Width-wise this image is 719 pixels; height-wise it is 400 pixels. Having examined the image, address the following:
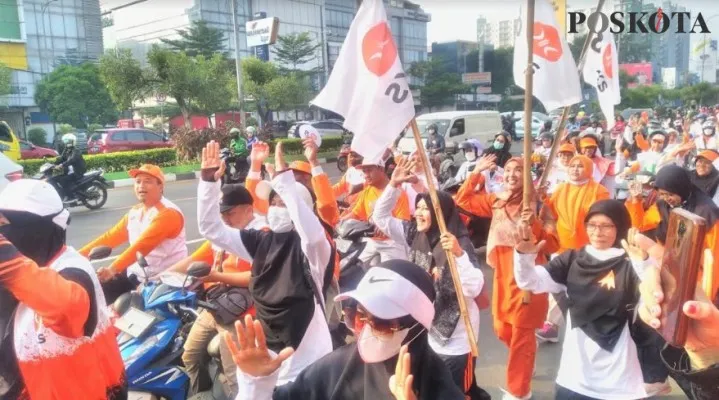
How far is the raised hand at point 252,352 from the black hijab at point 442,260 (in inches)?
56.1

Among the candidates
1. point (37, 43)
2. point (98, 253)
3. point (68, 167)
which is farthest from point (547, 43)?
point (37, 43)

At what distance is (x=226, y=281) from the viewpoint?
328 cm

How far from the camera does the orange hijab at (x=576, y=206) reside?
4633 mm

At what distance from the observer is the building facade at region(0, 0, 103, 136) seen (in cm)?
3919

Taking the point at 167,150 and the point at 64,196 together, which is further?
the point at 167,150

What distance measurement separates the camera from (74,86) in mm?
36688

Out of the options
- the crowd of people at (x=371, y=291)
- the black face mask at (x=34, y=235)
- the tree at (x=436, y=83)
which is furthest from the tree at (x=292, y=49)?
the black face mask at (x=34, y=235)

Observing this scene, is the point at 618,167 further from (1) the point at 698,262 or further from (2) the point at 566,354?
(1) the point at 698,262

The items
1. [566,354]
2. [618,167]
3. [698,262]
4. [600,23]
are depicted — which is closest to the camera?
[698,262]

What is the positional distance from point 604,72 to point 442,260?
1996 millimetres

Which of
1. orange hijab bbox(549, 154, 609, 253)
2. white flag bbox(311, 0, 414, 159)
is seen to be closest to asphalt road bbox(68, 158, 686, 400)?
orange hijab bbox(549, 154, 609, 253)

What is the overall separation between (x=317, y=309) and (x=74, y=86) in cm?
3832

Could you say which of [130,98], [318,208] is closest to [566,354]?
[318,208]

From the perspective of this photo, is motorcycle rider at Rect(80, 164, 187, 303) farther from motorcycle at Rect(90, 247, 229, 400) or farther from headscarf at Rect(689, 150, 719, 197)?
headscarf at Rect(689, 150, 719, 197)
